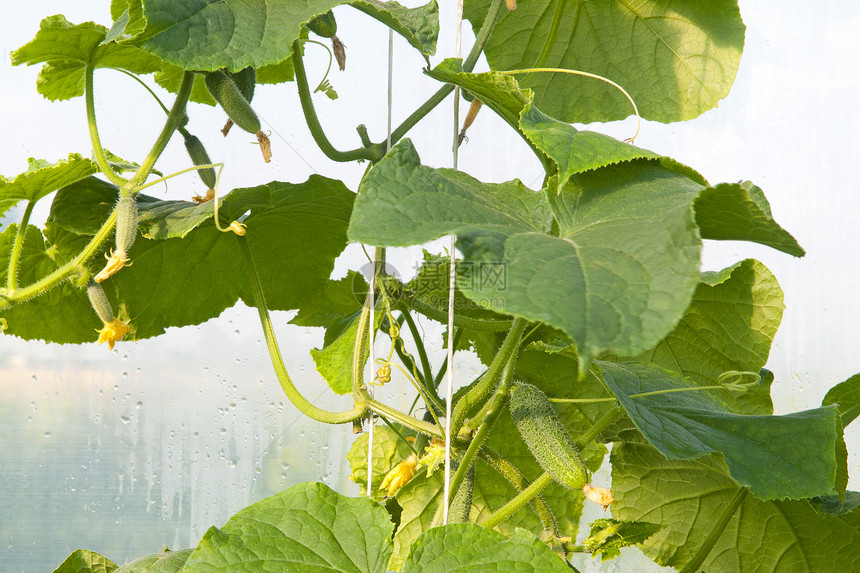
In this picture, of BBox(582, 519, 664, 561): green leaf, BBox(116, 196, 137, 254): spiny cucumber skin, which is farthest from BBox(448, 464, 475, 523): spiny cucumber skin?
BBox(116, 196, 137, 254): spiny cucumber skin

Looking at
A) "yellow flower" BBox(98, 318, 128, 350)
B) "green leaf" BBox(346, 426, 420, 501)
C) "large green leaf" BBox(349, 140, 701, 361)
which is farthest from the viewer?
"green leaf" BBox(346, 426, 420, 501)

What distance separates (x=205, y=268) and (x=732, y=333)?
A: 2.06 ft

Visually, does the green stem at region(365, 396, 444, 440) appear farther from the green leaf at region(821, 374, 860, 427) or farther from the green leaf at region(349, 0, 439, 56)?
the green leaf at region(821, 374, 860, 427)

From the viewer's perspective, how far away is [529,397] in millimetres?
574

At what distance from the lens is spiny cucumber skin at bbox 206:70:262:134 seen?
60 cm

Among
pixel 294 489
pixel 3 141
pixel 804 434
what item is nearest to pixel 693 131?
pixel 804 434

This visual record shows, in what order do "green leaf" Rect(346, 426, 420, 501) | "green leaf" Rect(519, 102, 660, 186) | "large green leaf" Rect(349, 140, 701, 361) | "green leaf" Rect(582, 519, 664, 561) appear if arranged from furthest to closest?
"green leaf" Rect(346, 426, 420, 501) → "green leaf" Rect(582, 519, 664, 561) → "green leaf" Rect(519, 102, 660, 186) → "large green leaf" Rect(349, 140, 701, 361)

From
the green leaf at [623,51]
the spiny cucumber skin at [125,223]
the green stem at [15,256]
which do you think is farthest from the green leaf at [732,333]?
the green stem at [15,256]

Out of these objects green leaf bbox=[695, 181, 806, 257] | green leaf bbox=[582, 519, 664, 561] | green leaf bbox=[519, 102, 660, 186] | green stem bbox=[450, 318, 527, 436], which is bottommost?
green leaf bbox=[582, 519, 664, 561]

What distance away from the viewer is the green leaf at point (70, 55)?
2.13 feet

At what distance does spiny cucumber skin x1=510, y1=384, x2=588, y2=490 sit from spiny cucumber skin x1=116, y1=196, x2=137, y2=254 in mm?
356

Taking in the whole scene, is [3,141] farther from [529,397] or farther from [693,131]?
[693,131]

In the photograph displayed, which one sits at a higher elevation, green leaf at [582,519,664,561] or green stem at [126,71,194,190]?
green stem at [126,71,194,190]

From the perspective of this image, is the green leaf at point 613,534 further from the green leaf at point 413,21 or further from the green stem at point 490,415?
the green leaf at point 413,21
